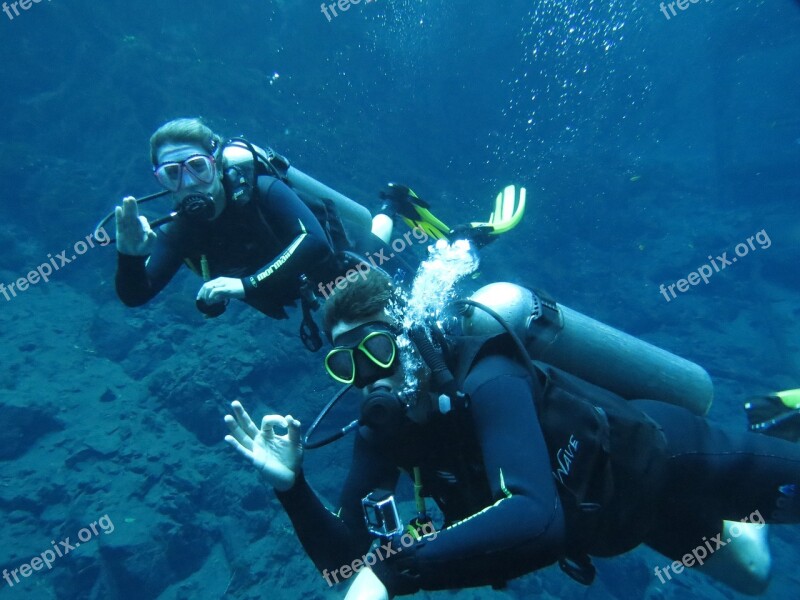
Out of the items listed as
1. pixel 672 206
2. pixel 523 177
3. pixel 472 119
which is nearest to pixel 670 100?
pixel 672 206

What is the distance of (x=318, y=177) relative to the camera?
16.7 m

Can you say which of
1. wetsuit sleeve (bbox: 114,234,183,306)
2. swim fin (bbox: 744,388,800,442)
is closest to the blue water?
wetsuit sleeve (bbox: 114,234,183,306)

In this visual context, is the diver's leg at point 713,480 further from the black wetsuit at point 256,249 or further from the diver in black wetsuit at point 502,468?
the black wetsuit at point 256,249

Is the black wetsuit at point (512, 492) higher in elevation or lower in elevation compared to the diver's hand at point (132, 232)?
lower

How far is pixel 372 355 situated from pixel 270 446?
683mm

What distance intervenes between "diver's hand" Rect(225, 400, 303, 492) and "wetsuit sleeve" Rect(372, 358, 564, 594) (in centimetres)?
63

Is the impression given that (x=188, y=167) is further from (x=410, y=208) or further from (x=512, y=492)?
(x=410, y=208)

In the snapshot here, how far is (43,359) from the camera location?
39.1 feet

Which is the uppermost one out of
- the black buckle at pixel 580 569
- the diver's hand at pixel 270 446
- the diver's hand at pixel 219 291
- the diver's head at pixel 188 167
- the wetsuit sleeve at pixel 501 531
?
the diver's head at pixel 188 167

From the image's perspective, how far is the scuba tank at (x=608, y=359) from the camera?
3051 millimetres

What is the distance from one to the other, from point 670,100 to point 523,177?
29.6 meters

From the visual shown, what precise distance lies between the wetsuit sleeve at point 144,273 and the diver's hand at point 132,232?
2.5 inches

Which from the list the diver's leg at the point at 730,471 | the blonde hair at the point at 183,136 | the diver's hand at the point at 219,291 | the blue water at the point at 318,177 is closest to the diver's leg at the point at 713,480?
the diver's leg at the point at 730,471

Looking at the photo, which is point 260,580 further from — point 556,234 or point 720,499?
point 556,234
